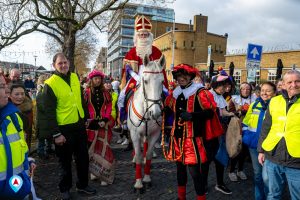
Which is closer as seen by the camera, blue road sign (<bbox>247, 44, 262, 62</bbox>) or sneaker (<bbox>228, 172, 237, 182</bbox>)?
sneaker (<bbox>228, 172, 237, 182</bbox>)

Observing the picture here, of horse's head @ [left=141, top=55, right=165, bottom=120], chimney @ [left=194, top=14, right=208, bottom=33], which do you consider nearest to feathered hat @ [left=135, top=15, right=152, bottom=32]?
horse's head @ [left=141, top=55, right=165, bottom=120]

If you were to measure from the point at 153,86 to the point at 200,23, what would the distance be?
142ft

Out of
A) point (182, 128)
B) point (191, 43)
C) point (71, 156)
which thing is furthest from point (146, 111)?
point (191, 43)

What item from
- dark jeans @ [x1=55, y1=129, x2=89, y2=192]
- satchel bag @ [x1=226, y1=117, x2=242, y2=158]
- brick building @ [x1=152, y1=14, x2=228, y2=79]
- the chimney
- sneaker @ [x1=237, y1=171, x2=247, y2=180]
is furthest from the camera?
the chimney

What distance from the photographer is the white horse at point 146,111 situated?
429 centimetres

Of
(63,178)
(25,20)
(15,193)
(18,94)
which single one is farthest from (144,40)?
(25,20)

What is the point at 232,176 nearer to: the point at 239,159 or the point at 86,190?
the point at 239,159

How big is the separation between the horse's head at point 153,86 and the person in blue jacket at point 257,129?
5.10ft

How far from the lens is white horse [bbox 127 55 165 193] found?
169 inches

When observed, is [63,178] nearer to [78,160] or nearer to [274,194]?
[78,160]

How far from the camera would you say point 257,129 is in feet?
14.6

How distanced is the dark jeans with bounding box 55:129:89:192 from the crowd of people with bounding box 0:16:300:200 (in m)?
0.02

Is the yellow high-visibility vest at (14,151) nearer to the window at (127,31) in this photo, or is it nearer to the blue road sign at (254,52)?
the blue road sign at (254,52)

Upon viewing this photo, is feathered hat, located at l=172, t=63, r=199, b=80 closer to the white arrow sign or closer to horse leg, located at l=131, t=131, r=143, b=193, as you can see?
horse leg, located at l=131, t=131, r=143, b=193
